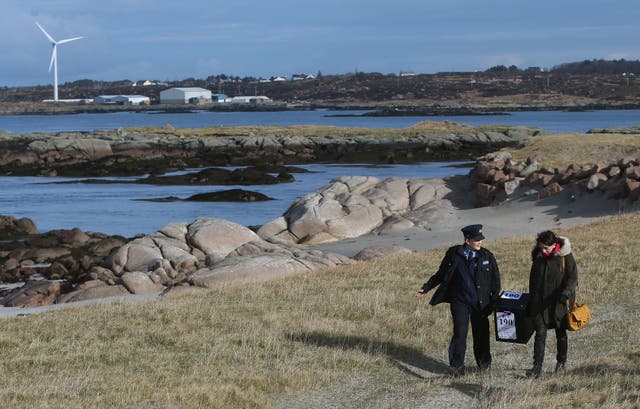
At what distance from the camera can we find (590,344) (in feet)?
42.0

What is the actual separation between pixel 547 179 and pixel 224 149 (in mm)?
47508

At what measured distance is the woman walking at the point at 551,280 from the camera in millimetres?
10719

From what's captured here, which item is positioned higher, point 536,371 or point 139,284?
point 536,371

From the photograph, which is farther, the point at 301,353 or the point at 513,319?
the point at 301,353

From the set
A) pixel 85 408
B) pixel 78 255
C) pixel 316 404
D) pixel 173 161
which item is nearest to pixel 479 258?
pixel 316 404

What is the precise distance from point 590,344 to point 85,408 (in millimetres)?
6313

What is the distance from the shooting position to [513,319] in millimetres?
11016

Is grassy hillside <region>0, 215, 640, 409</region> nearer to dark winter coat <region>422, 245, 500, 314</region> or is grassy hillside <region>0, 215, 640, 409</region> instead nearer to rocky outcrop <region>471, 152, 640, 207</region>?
dark winter coat <region>422, 245, 500, 314</region>

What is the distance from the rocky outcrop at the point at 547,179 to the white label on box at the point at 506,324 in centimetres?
1881

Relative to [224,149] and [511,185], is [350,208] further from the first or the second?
[224,149]

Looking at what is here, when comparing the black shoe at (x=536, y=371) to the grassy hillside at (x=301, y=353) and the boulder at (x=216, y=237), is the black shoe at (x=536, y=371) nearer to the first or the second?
the grassy hillside at (x=301, y=353)

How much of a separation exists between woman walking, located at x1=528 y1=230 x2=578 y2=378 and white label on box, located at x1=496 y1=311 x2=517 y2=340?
225mm

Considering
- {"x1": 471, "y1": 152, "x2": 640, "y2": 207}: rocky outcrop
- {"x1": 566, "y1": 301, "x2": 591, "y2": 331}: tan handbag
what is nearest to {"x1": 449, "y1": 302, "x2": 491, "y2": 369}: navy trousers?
{"x1": 566, "y1": 301, "x2": 591, "y2": 331}: tan handbag

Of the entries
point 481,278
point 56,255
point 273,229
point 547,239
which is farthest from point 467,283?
point 56,255
